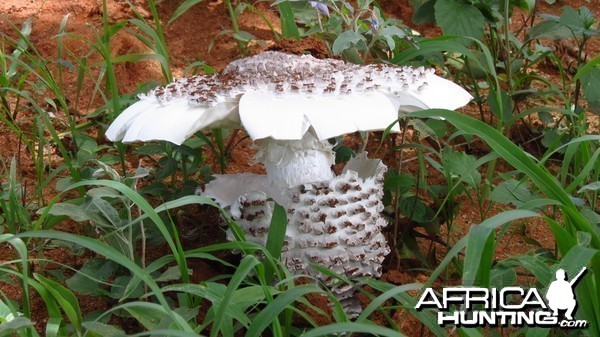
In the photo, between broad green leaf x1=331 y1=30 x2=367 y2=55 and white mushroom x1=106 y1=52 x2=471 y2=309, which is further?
broad green leaf x1=331 y1=30 x2=367 y2=55

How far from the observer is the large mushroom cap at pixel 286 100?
4.53 ft

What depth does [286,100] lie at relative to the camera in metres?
1.44

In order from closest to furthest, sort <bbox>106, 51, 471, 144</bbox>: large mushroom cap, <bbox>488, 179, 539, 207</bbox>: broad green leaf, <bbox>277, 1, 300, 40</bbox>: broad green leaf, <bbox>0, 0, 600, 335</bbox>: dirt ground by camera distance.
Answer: <bbox>106, 51, 471, 144</bbox>: large mushroom cap → <bbox>488, 179, 539, 207</bbox>: broad green leaf → <bbox>0, 0, 600, 335</bbox>: dirt ground → <bbox>277, 1, 300, 40</bbox>: broad green leaf

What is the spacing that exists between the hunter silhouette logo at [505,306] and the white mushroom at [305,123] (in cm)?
29

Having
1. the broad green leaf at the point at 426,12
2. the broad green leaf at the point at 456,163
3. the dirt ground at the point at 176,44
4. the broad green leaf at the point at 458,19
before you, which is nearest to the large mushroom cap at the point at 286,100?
the broad green leaf at the point at 456,163

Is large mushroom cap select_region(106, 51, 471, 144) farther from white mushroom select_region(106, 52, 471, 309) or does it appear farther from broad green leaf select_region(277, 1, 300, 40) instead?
broad green leaf select_region(277, 1, 300, 40)

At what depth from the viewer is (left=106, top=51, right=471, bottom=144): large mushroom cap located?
1.38 metres

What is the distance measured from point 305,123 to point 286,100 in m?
0.07

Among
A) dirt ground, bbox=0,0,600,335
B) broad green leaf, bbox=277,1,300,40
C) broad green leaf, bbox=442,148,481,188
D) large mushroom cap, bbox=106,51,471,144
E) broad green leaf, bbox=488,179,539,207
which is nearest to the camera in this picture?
large mushroom cap, bbox=106,51,471,144

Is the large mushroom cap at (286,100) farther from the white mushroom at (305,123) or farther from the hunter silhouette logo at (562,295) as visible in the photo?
the hunter silhouette logo at (562,295)

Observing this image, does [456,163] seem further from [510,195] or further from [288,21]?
[288,21]

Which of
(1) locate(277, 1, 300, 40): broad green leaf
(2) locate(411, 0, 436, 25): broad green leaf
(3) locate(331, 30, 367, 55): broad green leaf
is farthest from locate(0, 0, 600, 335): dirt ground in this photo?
(2) locate(411, 0, 436, 25): broad green leaf

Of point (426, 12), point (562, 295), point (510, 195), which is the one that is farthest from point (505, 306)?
point (426, 12)

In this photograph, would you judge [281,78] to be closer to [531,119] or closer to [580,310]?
[580,310]
